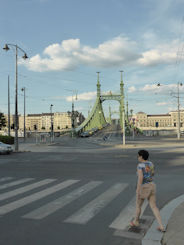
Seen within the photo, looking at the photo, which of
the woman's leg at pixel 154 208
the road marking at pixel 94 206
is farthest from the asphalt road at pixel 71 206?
the woman's leg at pixel 154 208

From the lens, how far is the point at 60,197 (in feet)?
22.6

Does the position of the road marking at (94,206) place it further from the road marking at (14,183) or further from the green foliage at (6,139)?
the green foliage at (6,139)

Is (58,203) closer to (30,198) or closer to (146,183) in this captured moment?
(30,198)

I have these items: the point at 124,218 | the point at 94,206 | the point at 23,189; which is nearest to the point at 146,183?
the point at 124,218

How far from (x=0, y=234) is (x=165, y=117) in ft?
668

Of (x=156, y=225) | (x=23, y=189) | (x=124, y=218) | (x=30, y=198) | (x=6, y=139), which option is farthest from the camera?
(x=6, y=139)

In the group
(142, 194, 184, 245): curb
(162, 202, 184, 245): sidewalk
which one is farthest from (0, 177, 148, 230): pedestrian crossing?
(162, 202, 184, 245): sidewalk

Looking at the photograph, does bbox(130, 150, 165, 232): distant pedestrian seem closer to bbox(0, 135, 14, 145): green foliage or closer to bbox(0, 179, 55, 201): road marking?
bbox(0, 179, 55, 201): road marking

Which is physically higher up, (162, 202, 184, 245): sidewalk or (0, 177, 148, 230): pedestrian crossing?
(162, 202, 184, 245): sidewalk

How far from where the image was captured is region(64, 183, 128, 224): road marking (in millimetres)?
5156

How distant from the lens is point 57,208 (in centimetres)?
589

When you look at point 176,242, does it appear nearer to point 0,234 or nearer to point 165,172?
point 0,234

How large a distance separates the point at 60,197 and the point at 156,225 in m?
3.05

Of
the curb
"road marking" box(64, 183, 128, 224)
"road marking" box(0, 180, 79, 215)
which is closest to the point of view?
the curb
